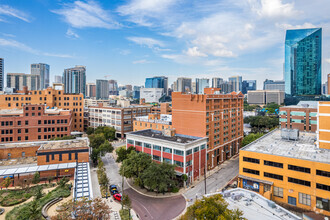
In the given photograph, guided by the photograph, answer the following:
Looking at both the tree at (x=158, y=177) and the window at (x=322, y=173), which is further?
the tree at (x=158, y=177)

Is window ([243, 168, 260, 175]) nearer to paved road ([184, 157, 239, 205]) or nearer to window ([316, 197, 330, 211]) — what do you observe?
paved road ([184, 157, 239, 205])

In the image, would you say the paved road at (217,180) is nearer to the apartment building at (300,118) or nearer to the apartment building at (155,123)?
the apartment building at (155,123)

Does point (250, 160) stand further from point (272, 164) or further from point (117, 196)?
point (117, 196)

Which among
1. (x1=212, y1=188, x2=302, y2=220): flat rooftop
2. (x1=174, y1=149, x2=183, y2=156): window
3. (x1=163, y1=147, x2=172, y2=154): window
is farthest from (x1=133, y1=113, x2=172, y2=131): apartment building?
(x1=212, y1=188, x2=302, y2=220): flat rooftop

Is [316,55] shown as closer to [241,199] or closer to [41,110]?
[241,199]

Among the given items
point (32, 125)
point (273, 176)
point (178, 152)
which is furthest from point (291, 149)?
point (32, 125)

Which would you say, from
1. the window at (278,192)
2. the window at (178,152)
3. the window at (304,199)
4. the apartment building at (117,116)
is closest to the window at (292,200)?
the window at (304,199)
